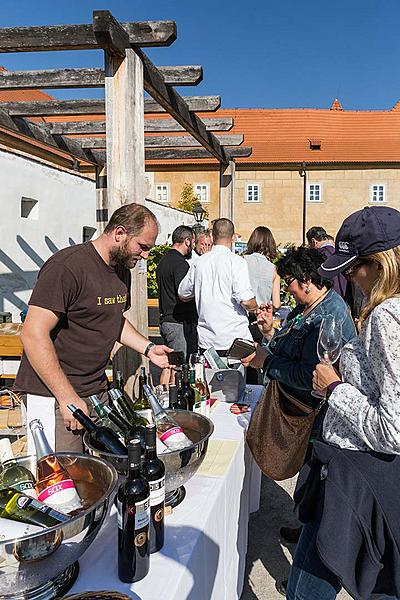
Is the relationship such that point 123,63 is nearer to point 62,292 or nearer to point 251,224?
point 62,292

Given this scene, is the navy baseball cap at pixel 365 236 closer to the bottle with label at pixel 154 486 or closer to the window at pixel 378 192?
the bottle with label at pixel 154 486

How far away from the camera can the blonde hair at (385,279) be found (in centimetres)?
164

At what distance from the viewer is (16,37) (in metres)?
3.25

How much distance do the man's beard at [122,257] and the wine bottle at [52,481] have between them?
1162 mm

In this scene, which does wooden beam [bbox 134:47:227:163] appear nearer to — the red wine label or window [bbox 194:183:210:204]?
the red wine label

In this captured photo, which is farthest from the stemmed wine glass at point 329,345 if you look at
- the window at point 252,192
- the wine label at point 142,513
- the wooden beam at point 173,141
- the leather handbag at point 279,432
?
the window at point 252,192

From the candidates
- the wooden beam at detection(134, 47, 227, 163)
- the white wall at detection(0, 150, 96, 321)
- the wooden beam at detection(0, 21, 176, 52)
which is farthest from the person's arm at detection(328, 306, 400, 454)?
the white wall at detection(0, 150, 96, 321)

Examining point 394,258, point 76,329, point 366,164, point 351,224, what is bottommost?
point 76,329

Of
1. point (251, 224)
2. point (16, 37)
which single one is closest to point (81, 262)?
point (16, 37)

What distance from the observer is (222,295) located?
4.48 m

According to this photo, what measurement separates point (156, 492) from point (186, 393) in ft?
3.65

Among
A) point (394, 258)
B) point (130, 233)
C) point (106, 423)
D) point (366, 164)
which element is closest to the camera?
point (394, 258)

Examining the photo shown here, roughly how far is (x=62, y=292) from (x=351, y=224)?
1.33 meters

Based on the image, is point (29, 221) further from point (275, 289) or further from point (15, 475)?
point (15, 475)
